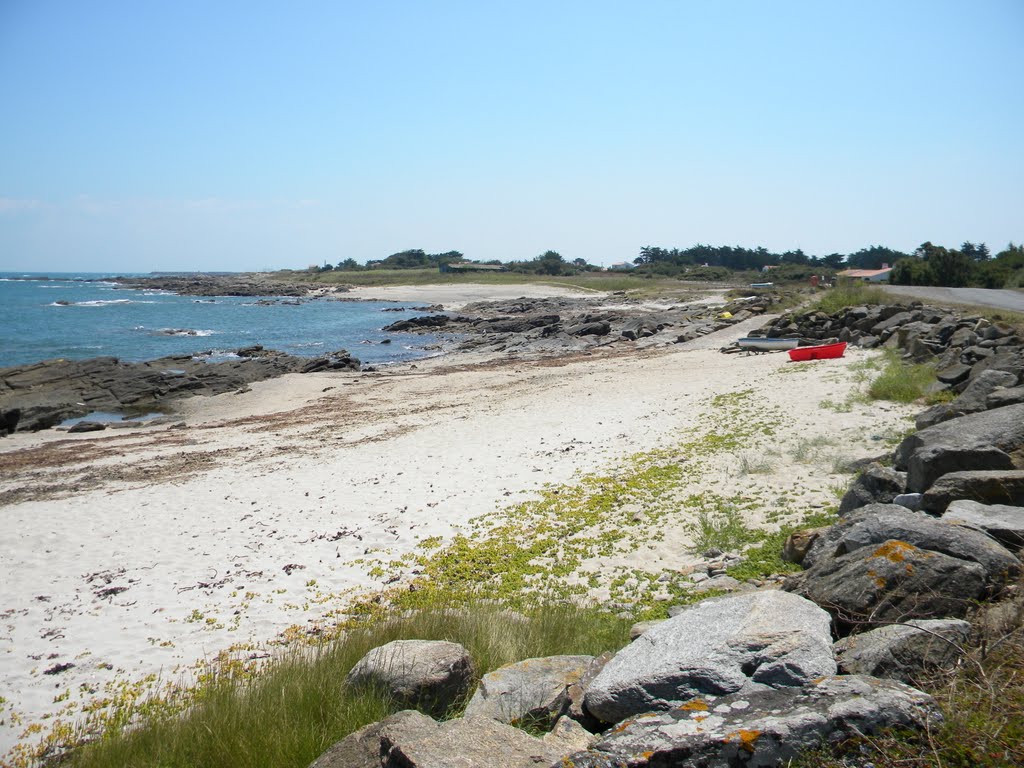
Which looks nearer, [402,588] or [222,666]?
[222,666]

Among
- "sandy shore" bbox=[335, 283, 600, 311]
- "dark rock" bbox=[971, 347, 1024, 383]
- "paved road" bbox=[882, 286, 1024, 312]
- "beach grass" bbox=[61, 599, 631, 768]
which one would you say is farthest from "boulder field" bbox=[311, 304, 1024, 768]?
"sandy shore" bbox=[335, 283, 600, 311]

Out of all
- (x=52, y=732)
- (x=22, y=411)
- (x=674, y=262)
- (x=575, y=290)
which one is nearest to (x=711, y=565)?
(x=52, y=732)

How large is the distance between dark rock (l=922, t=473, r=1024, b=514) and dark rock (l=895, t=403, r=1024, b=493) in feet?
1.74

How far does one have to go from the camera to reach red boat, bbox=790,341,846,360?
20.9 meters

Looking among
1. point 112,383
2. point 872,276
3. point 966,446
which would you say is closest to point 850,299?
point 966,446

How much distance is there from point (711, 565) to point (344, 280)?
135 metres

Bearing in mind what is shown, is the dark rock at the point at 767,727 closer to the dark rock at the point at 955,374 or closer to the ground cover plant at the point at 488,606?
the ground cover plant at the point at 488,606

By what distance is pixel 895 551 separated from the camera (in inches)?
174

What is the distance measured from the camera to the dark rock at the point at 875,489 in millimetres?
7129

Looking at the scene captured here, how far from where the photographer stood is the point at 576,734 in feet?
11.8

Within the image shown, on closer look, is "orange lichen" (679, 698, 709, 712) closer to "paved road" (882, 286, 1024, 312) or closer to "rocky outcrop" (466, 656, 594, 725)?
"rocky outcrop" (466, 656, 594, 725)

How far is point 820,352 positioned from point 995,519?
17.3 meters

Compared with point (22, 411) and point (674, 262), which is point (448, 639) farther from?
point (674, 262)

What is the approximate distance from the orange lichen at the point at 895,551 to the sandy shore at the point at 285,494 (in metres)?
3.29
